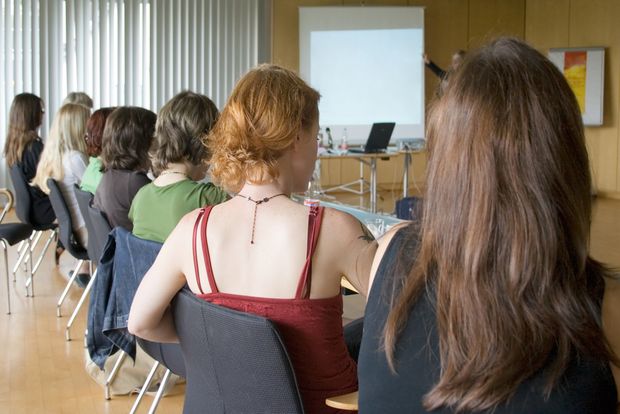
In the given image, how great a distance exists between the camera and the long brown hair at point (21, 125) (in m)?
6.03

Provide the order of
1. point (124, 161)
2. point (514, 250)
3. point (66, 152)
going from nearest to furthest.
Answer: point (514, 250)
point (124, 161)
point (66, 152)

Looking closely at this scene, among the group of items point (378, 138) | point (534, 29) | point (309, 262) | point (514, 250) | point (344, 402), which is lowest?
point (344, 402)

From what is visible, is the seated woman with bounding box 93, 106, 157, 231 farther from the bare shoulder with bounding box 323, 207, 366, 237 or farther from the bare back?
the bare shoulder with bounding box 323, 207, 366, 237

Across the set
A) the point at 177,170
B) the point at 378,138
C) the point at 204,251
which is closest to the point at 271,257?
the point at 204,251

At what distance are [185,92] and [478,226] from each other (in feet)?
7.03

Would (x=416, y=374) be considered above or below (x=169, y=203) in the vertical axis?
below

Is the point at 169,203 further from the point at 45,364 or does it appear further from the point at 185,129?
the point at 45,364

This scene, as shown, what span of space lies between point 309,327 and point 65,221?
125 inches

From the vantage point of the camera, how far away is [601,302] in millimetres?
1166

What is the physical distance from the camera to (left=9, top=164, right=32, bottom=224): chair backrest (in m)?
5.37

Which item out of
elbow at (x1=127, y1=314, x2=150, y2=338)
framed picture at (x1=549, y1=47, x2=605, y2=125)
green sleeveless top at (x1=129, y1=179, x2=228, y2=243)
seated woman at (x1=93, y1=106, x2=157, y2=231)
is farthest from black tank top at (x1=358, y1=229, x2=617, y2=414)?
framed picture at (x1=549, y1=47, x2=605, y2=125)

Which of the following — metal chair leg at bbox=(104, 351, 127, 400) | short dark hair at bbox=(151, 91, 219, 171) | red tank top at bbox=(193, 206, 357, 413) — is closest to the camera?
red tank top at bbox=(193, 206, 357, 413)

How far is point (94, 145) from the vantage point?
4.74 meters

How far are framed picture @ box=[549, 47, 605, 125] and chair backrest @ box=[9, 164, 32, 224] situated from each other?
7935mm
